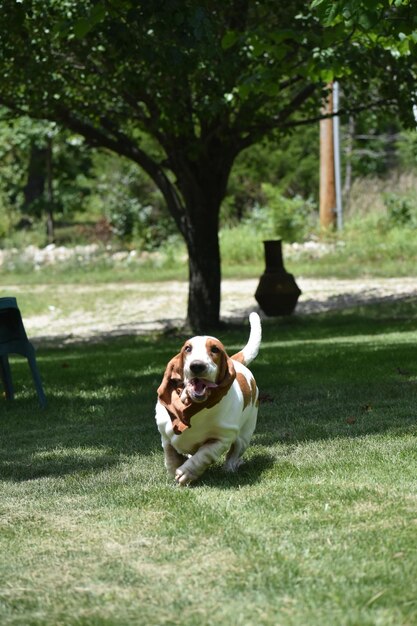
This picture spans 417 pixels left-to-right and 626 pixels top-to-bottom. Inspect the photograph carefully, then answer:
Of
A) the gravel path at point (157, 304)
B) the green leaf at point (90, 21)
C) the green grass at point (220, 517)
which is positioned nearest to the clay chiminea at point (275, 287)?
the gravel path at point (157, 304)

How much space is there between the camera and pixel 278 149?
36062 mm

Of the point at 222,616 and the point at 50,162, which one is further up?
the point at 50,162

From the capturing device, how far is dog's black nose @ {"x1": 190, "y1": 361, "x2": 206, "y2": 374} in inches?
222


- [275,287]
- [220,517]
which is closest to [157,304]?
[275,287]

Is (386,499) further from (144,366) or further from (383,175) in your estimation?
(383,175)

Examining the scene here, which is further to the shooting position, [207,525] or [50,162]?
[50,162]

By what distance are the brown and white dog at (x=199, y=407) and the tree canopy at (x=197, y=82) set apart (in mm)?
5152

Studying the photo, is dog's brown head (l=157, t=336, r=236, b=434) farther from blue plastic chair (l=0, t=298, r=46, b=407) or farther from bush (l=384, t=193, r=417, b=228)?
bush (l=384, t=193, r=417, b=228)

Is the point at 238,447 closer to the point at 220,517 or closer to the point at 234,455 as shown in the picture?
the point at 234,455

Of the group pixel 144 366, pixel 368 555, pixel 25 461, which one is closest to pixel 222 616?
pixel 368 555

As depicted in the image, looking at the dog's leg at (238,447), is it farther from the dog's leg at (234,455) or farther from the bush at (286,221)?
the bush at (286,221)

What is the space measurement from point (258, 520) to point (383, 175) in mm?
38480

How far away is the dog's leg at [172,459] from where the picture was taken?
19.9 feet

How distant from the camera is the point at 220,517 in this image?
528 cm
